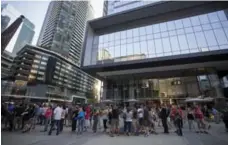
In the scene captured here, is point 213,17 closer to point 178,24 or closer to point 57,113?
point 178,24

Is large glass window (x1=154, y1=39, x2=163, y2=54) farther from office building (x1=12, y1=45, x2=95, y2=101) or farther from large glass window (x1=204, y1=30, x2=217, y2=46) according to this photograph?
office building (x1=12, y1=45, x2=95, y2=101)

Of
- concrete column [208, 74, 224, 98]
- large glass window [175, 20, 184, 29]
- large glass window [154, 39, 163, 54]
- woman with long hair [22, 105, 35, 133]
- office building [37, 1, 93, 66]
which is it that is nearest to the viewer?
woman with long hair [22, 105, 35, 133]

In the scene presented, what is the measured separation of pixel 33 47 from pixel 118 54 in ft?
179

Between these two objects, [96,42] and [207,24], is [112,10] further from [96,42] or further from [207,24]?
→ [207,24]

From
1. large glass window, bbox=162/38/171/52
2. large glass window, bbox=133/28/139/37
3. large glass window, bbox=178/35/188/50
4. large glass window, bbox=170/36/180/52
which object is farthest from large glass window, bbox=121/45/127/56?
large glass window, bbox=178/35/188/50

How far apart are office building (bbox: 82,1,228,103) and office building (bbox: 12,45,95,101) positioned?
3216 centimetres

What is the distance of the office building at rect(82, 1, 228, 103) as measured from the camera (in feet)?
74.7

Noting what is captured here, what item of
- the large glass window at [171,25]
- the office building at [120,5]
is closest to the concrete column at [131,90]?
the large glass window at [171,25]

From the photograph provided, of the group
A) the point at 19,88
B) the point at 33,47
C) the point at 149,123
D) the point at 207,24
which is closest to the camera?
the point at 149,123

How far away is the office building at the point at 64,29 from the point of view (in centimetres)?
8126

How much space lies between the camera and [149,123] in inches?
354

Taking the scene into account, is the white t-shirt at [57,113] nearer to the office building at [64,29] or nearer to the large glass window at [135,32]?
the large glass window at [135,32]

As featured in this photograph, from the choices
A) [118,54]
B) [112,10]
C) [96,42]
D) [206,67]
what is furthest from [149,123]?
[112,10]

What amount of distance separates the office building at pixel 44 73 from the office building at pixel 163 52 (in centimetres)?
3216
